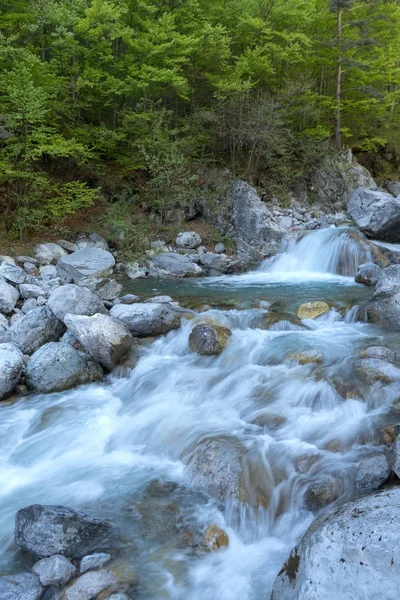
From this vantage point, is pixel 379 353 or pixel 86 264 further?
pixel 86 264

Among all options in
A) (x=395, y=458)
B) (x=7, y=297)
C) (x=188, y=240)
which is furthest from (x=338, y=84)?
(x=395, y=458)

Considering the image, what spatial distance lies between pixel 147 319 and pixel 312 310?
332 centimetres

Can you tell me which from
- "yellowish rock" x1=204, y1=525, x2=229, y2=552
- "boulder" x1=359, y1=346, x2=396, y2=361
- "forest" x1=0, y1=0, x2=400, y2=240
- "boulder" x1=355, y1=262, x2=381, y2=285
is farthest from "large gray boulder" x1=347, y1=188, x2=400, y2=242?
"yellowish rock" x1=204, y1=525, x2=229, y2=552

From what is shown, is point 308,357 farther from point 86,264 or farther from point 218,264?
point 218,264

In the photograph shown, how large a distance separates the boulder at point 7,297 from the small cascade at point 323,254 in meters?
7.57

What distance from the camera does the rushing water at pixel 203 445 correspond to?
3631 mm

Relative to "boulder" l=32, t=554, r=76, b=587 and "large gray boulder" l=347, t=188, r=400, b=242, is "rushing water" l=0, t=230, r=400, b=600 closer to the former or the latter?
"boulder" l=32, t=554, r=76, b=587

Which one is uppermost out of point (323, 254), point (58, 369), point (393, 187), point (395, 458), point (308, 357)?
point (393, 187)

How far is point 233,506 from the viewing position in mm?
4035

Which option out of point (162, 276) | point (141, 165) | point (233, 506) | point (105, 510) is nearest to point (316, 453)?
point (233, 506)

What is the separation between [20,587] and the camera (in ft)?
10.3

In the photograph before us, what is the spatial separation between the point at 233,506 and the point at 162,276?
9249 millimetres

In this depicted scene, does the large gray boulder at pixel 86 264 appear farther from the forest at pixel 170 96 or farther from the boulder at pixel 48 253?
the forest at pixel 170 96

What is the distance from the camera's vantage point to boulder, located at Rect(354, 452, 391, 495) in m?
3.84
